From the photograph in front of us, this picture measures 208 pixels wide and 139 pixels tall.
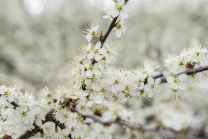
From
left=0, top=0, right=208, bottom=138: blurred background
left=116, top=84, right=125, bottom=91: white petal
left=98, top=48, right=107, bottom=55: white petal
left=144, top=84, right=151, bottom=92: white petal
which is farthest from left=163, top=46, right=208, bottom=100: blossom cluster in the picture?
left=0, top=0, right=208, bottom=138: blurred background

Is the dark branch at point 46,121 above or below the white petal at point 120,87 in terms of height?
below

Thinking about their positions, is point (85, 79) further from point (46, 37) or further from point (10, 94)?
point (46, 37)

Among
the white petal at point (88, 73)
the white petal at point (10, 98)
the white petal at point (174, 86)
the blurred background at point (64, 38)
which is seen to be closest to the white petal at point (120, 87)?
the white petal at point (88, 73)

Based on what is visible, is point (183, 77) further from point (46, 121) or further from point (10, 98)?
point (10, 98)

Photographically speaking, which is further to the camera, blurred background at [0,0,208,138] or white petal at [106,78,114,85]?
blurred background at [0,0,208,138]

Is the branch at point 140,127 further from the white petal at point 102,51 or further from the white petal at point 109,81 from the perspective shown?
the white petal at point 102,51

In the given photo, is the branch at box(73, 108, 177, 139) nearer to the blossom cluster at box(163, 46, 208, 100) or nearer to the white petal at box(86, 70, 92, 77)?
the white petal at box(86, 70, 92, 77)

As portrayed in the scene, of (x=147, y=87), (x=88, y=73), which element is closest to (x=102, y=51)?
(x=88, y=73)

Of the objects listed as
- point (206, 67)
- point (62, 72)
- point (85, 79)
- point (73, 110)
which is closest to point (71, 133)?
point (73, 110)
